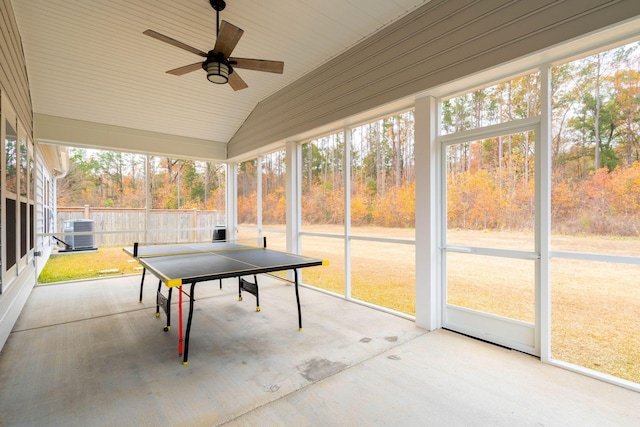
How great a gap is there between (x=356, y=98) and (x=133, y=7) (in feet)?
8.85

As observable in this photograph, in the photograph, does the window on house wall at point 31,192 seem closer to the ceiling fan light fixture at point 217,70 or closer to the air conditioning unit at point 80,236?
the air conditioning unit at point 80,236

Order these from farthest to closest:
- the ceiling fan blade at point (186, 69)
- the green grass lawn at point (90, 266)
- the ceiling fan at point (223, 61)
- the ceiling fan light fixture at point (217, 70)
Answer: the green grass lawn at point (90, 266) → the ceiling fan blade at point (186, 69) → the ceiling fan light fixture at point (217, 70) → the ceiling fan at point (223, 61)

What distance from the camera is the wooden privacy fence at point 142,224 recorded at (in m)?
5.77

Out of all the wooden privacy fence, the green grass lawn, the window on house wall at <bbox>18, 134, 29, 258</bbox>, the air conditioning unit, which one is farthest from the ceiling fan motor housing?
the green grass lawn

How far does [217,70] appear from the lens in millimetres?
2902

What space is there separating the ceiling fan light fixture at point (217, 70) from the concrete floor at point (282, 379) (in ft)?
8.38

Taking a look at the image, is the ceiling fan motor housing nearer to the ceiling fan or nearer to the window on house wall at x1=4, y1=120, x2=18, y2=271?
the ceiling fan

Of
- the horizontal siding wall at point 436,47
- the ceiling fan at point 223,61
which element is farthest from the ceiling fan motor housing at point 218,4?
the horizontal siding wall at point 436,47

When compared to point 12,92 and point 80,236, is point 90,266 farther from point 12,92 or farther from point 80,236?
point 12,92

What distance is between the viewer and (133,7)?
3.43m

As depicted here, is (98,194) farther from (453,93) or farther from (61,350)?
(453,93)

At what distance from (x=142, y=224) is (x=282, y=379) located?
5.22 metres

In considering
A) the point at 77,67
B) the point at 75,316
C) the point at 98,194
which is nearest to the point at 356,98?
the point at 77,67

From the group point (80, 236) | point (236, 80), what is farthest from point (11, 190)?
point (80, 236)
